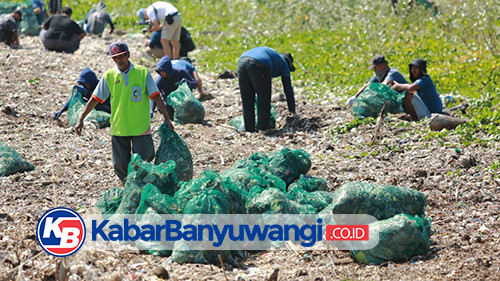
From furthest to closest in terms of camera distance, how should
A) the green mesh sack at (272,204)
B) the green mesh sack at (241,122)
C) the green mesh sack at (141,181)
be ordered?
the green mesh sack at (241,122) < the green mesh sack at (141,181) < the green mesh sack at (272,204)

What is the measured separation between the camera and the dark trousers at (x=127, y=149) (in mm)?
6162

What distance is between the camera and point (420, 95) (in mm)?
8984

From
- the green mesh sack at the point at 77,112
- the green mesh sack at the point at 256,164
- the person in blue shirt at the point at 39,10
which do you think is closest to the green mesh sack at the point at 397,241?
the green mesh sack at the point at 256,164

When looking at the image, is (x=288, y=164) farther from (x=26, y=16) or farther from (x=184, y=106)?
(x=26, y=16)

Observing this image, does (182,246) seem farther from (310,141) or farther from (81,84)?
(81,84)

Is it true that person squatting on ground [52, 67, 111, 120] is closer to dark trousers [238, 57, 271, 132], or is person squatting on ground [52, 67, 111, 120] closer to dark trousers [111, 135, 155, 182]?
dark trousers [238, 57, 271, 132]

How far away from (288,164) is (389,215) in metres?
1.43

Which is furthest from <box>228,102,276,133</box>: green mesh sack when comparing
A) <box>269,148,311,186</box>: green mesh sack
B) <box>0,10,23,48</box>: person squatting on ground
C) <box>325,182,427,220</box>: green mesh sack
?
<box>0,10,23,48</box>: person squatting on ground

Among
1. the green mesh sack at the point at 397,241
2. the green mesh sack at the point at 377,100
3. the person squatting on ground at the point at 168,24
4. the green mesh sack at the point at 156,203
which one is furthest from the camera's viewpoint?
the person squatting on ground at the point at 168,24

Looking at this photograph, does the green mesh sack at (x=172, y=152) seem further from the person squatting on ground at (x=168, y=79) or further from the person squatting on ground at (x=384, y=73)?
the person squatting on ground at (x=384, y=73)

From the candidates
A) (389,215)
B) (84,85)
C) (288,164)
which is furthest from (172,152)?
(84,85)

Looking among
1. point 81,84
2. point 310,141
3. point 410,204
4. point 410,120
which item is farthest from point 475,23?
point 410,204

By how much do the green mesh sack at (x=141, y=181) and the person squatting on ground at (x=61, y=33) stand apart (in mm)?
9090

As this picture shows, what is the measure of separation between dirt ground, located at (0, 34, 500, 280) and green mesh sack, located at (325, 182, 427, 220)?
0.36 meters
